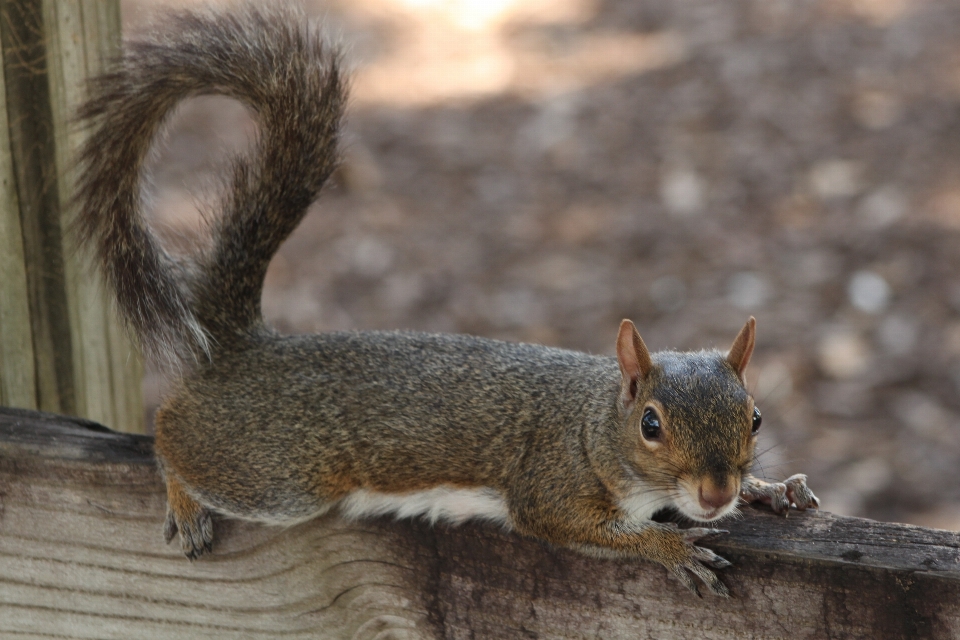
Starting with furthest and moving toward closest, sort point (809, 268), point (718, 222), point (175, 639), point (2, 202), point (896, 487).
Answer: point (718, 222), point (809, 268), point (896, 487), point (2, 202), point (175, 639)

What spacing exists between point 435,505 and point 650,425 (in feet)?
1.09

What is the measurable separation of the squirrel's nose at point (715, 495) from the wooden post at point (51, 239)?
Answer: 3.03 feet

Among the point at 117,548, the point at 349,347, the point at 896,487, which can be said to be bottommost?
the point at 896,487

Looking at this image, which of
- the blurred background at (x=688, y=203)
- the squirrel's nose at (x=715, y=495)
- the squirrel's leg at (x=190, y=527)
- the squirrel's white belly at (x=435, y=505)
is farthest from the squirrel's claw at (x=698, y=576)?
the blurred background at (x=688, y=203)

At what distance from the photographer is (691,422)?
5.30 ft

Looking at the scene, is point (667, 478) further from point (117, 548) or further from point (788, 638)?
point (117, 548)

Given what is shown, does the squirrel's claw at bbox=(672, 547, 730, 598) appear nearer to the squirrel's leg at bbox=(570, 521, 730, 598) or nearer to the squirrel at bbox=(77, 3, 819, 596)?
the squirrel's leg at bbox=(570, 521, 730, 598)

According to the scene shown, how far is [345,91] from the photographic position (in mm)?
1922

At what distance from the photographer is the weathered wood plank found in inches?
Result: 49.9

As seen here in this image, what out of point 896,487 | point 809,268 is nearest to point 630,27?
point 809,268

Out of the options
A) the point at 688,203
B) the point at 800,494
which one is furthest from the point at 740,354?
the point at 688,203

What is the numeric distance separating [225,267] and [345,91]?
0.40 metres

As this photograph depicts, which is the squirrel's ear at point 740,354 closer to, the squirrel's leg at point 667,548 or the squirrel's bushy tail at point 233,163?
the squirrel's leg at point 667,548

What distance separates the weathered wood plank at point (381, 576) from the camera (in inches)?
49.9
